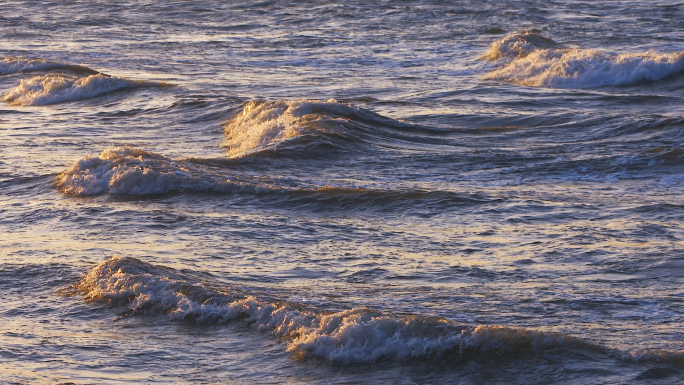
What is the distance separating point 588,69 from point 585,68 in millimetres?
78

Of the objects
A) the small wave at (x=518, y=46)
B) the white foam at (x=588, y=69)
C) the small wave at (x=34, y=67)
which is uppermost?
the small wave at (x=34, y=67)

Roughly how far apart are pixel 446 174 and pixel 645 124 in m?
3.49

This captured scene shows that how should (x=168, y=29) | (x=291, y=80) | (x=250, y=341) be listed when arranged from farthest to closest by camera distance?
(x=168, y=29)
(x=291, y=80)
(x=250, y=341)

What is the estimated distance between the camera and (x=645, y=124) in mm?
12953

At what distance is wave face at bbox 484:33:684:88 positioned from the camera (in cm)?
1798

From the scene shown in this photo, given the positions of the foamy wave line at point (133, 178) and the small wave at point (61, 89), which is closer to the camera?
the foamy wave line at point (133, 178)

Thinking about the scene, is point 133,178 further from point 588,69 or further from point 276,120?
point 588,69

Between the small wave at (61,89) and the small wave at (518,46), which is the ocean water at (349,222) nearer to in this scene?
the small wave at (61,89)

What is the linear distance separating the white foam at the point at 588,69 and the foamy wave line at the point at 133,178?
914 cm

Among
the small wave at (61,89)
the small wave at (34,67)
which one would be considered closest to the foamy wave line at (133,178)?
the small wave at (61,89)

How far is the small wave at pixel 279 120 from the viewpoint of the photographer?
43.7 feet

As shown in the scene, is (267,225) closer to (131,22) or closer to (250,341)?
(250,341)

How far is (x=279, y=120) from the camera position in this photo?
1425cm

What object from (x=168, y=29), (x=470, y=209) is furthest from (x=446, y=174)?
(x=168, y=29)
